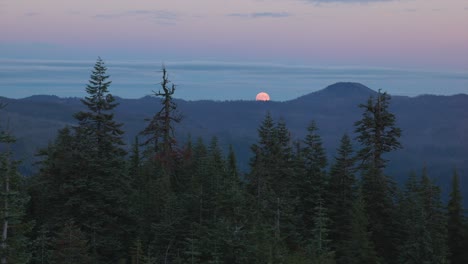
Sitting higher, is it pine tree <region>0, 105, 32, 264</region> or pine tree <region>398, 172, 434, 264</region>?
pine tree <region>0, 105, 32, 264</region>

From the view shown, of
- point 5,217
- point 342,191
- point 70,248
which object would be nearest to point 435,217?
point 342,191

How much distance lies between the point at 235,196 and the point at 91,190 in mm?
9687

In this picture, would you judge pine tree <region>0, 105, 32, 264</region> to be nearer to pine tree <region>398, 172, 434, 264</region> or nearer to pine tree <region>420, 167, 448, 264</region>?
pine tree <region>398, 172, 434, 264</region>

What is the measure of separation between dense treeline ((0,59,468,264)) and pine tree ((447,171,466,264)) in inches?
3.2

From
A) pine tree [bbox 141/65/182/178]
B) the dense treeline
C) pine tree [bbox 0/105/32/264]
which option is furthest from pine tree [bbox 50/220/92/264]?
pine tree [bbox 141/65/182/178]

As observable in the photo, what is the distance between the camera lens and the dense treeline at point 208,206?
27422 mm

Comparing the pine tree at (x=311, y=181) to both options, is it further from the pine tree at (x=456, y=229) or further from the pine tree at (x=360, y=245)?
the pine tree at (x=456, y=229)

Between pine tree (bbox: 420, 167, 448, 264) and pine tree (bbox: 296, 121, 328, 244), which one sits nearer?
pine tree (bbox: 420, 167, 448, 264)

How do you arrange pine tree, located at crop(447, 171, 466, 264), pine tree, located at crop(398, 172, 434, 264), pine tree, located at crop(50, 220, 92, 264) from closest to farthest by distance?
pine tree, located at crop(50, 220, 92, 264) → pine tree, located at crop(398, 172, 434, 264) → pine tree, located at crop(447, 171, 466, 264)


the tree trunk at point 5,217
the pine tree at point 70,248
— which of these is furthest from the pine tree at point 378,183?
the tree trunk at point 5,217

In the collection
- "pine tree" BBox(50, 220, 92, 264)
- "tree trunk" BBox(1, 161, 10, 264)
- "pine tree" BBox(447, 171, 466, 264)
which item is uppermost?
"tree trunk" BBox(1, 161, 10, 264)

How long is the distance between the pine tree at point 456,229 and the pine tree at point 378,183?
228 inches

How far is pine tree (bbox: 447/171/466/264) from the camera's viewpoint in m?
45.1

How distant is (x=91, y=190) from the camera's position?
114ft
